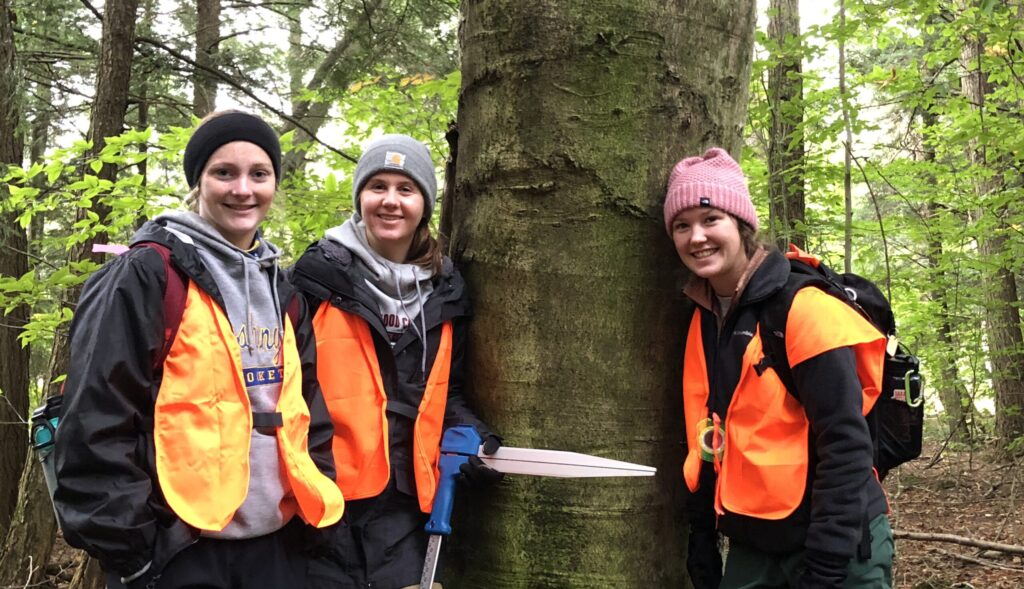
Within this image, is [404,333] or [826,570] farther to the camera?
[404,333]

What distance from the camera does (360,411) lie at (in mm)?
2234

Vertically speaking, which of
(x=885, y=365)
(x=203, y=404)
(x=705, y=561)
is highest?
(x=885, y=365)

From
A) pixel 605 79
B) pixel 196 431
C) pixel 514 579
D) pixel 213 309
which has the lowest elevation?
pixel 514 579

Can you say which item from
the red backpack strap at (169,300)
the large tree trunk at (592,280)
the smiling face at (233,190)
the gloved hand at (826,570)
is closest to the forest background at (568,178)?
the large tree trunk at (592,280)

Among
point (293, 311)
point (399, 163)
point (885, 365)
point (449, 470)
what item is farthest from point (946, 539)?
point (293, 311)

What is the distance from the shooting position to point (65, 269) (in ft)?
15.8

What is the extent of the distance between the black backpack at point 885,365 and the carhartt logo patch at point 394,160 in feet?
4.04

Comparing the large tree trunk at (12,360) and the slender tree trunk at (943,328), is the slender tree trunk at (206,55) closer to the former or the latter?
the large tree trunk at (12,360)

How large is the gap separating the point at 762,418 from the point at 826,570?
41cm

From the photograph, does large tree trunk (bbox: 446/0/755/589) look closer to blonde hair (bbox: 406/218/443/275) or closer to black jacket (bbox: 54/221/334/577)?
→ blonde hair (bbox: 406/218/443/275)

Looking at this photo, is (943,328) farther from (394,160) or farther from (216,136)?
(216,136)

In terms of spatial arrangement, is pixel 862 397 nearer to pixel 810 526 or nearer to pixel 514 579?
pixel 810 526

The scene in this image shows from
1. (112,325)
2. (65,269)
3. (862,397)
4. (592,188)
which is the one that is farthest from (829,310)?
(65,269)

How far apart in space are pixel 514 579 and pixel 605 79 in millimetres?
1532
